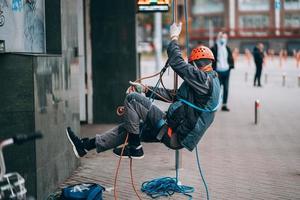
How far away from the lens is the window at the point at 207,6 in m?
84.4

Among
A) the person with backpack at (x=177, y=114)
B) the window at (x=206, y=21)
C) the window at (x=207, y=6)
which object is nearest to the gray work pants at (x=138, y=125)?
the person with backpack at (x=177, y=114)

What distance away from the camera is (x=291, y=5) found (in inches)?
3142

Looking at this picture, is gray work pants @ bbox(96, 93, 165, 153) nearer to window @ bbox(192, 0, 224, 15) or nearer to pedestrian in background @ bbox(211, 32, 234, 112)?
pedestrian in background @ bbox(211, 32, 234, 112)

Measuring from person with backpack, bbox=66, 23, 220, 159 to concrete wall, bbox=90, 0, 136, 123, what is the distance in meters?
6.89

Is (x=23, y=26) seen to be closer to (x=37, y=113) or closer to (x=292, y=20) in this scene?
(x=37, y=113)

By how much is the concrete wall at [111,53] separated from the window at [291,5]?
68.6m

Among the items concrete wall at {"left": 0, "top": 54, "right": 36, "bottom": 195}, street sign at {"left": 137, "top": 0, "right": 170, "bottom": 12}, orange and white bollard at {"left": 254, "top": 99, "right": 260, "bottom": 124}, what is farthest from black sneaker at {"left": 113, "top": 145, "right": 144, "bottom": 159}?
orange and white bollard at {"left": 254, "top": 99, "right": 260, "bottom": 124}

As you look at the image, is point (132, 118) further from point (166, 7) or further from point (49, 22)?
point (166, 7)

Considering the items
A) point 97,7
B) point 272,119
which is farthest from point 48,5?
point 272,119

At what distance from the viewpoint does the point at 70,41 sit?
29.1 feet

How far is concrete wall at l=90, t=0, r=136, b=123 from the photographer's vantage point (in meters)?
14.0

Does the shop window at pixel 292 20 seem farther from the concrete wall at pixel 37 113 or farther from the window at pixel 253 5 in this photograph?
the concrete wall at pixel 37 113

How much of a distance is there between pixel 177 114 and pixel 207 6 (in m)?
80.6

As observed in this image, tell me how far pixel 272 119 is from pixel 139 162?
6787 mm
